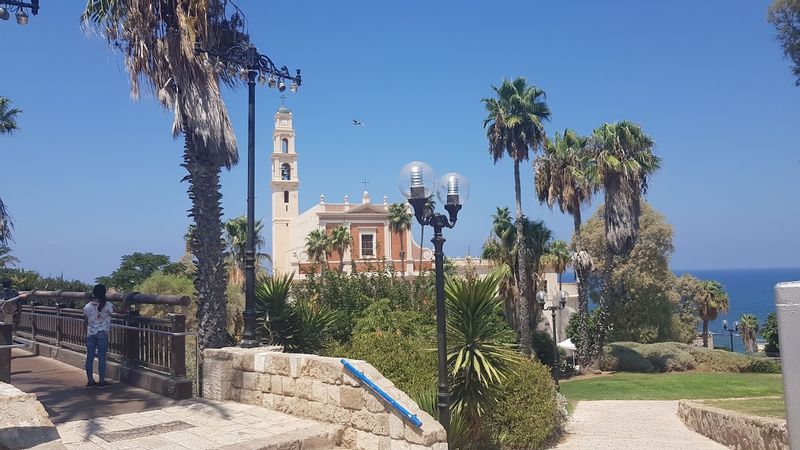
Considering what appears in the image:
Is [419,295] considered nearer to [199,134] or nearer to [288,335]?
[288,335]

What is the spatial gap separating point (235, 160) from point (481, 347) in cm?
652

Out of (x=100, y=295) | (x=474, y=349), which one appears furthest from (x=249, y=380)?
(x=474, y=349)

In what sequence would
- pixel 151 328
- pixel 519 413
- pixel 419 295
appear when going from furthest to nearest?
pixel 419 295
pixel 519 413
pixel 151 328

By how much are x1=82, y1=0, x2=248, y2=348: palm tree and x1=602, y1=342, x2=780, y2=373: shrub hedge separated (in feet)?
86.1

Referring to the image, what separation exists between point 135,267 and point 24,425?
1919 inches

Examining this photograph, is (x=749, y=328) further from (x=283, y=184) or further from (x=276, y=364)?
(x=276, y=364)

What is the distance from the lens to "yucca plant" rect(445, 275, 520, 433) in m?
8.27

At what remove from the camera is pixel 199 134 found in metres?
11.2

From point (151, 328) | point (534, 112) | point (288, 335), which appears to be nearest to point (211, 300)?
point (288, 335)

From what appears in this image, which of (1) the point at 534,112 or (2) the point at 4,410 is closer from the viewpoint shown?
(2) the point at 4,410

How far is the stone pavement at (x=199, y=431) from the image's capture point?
610 centimetres

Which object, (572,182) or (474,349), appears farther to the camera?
(572,182)

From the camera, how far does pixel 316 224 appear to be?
5653cm

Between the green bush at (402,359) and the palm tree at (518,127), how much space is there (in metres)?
21.0
